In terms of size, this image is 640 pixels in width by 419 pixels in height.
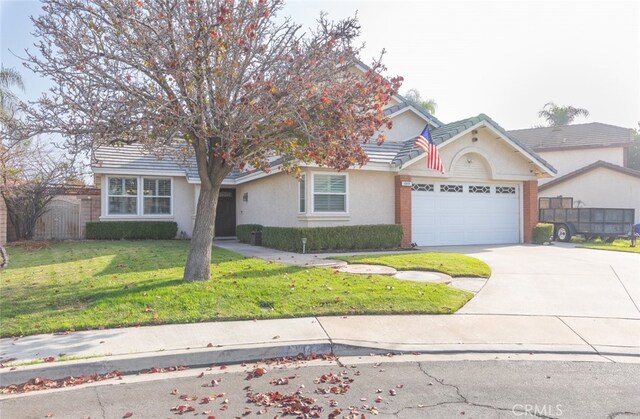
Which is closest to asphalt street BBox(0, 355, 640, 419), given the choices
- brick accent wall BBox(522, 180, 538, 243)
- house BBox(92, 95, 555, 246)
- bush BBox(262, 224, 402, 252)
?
bush BBox(262, 224, 402, 252)

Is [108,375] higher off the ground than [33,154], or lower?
lower

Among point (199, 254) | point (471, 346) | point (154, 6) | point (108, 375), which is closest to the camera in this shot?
point (108, 375)

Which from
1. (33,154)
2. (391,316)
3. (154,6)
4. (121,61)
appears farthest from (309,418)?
(33,154)

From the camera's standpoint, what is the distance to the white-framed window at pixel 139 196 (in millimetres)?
20219

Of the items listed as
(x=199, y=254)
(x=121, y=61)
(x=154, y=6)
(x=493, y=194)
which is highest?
(x=154, y=6)

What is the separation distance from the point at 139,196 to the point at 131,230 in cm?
179

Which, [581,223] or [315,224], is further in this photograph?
[581,223]

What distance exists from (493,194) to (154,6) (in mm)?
14552

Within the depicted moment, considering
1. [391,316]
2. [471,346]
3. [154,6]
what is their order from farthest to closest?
[154,6], [391,316], [471,346]

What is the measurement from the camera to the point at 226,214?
2264cm

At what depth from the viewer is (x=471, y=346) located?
19.3ft

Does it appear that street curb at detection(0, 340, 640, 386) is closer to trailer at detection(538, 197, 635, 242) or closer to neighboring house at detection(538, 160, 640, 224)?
trailer at detection(538, 197, 635, 242)

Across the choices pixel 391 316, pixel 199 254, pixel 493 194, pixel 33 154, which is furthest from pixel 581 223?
pixel 33 154

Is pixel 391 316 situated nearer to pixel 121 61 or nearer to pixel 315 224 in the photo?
Result: pixel 121 61
